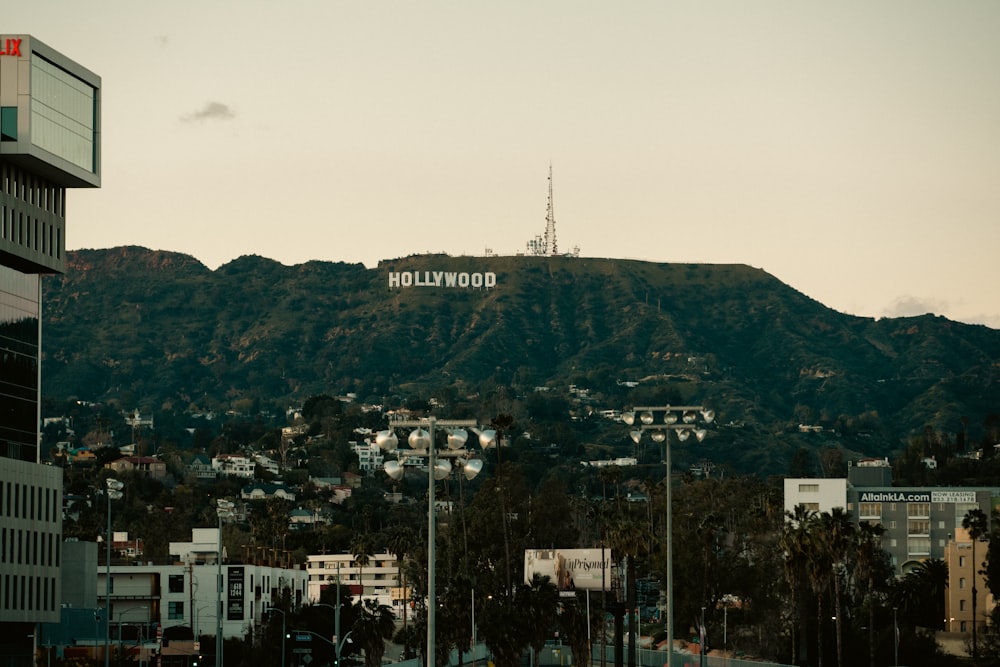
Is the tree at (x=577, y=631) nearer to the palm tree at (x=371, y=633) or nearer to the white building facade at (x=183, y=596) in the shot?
the palm tree at (x=371, y=633)

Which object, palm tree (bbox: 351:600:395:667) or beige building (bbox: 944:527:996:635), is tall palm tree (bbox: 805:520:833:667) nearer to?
palm tree (bbox: 351:600:395:667)

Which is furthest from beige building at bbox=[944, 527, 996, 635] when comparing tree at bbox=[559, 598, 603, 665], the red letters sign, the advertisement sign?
the red letters sign

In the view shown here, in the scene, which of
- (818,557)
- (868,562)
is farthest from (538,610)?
(868,562)

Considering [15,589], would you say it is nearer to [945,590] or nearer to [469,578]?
[469,578]

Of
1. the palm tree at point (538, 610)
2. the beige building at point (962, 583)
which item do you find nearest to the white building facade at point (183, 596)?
the palm tree at point (538, 610)

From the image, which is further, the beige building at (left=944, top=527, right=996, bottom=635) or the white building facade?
the beige building at (left=944, top=527, right=996, bottom=635)
